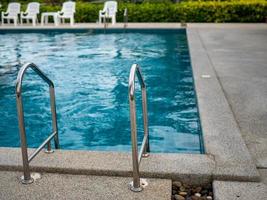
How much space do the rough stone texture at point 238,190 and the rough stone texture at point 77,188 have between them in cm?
41

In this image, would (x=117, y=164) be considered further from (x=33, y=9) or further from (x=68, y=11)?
(x=33, y=9)

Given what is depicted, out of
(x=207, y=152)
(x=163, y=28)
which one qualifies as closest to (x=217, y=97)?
(x=207, y=152)

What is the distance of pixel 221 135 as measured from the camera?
14.1 ft

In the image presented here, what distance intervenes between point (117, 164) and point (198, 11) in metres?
14.7

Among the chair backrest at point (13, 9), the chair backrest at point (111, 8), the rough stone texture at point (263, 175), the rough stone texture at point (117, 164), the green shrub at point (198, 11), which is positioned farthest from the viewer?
the chair backrest at point (13, 9)

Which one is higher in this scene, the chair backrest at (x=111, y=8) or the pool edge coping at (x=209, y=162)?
the chair backrest at (x=111, y=8)

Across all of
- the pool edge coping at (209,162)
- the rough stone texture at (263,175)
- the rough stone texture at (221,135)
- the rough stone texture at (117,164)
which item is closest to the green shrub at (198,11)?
the rough stone texture at (221,135)

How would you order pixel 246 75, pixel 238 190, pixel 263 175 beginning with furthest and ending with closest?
pixel 246 75 → pixel 263 175 → pixel 238 190

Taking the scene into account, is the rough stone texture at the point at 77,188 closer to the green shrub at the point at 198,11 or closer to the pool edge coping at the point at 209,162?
the pool edge coping at the point at 209,162

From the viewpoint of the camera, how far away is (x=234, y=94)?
236 inches

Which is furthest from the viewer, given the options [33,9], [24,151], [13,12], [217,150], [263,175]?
[13,12]

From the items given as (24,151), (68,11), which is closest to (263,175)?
(24,151)

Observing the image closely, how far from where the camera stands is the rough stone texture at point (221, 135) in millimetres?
3426

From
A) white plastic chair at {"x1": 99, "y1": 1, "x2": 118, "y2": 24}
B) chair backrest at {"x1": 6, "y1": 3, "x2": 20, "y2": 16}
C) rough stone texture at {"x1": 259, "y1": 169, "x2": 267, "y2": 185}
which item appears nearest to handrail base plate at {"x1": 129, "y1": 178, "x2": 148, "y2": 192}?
rough stone texture at {"x1": 259, "y1": 169, "x2": 267, "y2": 185}
